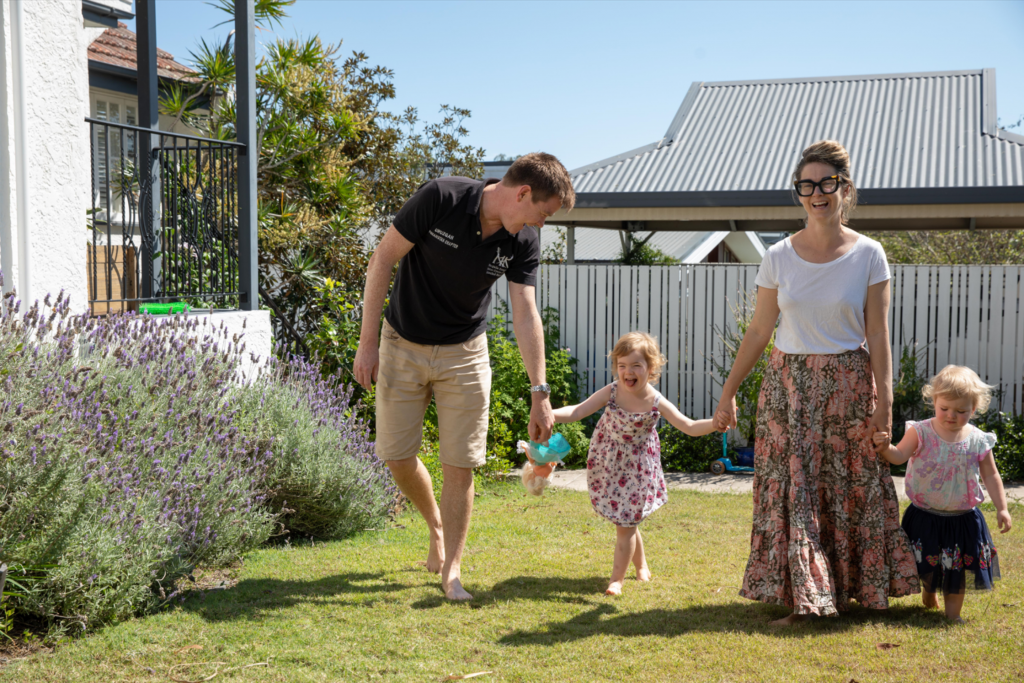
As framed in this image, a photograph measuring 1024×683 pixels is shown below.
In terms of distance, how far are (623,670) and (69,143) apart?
163 inches

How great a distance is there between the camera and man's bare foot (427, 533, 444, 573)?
4465mm

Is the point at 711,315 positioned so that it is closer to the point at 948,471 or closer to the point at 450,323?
the point at 948,471

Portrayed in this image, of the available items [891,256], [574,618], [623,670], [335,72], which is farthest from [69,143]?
[891,256]

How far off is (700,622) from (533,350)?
1448 millimetres

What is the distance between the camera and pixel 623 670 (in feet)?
10.8

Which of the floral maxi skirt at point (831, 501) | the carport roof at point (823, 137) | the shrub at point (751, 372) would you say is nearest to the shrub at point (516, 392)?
the shrub at point (751, 372)

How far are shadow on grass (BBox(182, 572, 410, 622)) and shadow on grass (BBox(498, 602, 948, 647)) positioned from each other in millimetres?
898

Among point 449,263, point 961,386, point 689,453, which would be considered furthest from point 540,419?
point 689,453

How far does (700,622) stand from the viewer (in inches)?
151

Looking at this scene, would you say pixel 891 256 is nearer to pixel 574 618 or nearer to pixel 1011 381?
pixel 1011 381

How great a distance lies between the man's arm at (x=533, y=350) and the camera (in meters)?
4.07

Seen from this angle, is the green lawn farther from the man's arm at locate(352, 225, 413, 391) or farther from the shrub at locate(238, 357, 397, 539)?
the man's arm at locate(352, 225, 413, 391)

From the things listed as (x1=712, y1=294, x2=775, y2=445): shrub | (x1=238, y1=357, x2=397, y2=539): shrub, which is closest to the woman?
(x1=238, y1=357, x2=397, y2=539): shrub

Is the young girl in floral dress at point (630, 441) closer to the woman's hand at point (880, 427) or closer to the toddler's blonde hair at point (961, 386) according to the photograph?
the woman's hand at point (880, 427)
